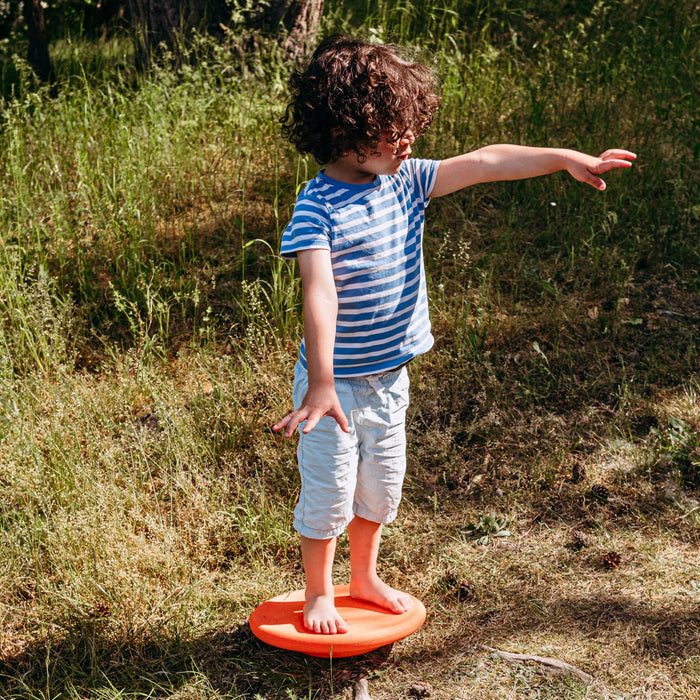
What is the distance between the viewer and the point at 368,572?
2541mm

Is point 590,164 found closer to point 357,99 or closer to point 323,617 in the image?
point 357,99

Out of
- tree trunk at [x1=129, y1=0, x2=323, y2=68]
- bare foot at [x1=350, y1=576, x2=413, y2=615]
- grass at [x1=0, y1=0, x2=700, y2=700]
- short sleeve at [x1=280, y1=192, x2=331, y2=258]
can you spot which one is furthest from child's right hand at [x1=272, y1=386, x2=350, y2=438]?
tree trunk at [x1=129, y1=0, x2=323, y2=68]

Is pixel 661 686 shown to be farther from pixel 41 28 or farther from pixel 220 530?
pixel 41 28

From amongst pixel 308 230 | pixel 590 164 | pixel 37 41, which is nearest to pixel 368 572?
pixel 308 230

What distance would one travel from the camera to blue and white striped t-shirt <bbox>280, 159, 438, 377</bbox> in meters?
2.07

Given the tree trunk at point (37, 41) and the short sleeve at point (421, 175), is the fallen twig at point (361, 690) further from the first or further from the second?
the tree trunk at point (37, 41)

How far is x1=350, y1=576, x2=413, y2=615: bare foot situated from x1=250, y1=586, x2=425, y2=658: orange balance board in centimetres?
1

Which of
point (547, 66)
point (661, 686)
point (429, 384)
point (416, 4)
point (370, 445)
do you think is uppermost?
point (416, 4)

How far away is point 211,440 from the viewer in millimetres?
3207

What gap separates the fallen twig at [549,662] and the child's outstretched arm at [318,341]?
100cm

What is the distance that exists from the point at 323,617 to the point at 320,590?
77 mm

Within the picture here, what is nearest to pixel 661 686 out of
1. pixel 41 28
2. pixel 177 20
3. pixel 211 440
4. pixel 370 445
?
pixel 370 445

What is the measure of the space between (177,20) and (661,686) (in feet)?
14.0

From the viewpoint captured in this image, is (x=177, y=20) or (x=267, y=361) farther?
(x=177, y=20)
